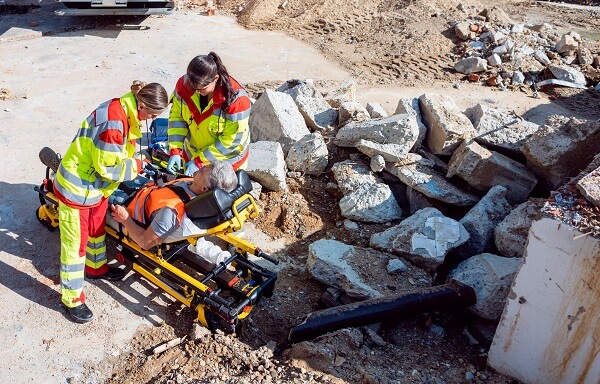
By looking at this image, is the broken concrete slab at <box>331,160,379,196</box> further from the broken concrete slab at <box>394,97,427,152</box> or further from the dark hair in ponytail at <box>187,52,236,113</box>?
the dark hair in ponytail at <box>187,52,236,113</box>

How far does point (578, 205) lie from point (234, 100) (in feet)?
9.26

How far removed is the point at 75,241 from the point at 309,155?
2803 millimetres

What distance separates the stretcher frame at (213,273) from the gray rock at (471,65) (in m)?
6.47

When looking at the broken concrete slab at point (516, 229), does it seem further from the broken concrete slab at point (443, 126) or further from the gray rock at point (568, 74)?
the gray rock at point (568, 74)

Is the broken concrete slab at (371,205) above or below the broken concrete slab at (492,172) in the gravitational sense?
below

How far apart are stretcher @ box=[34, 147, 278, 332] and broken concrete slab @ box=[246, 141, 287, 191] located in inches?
42.9

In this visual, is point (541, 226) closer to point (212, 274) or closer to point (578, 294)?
point (578, 294)

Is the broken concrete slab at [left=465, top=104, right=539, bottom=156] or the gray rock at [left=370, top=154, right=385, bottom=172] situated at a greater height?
the broken concrete slab at [left=465, top=104, right=539, bottom=156]

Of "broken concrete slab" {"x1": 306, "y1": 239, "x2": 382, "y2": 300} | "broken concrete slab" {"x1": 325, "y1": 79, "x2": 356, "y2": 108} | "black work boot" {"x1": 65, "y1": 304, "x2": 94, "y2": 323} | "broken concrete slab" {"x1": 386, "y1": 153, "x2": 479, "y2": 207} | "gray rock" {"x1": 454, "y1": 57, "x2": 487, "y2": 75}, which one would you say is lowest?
Answer: "black work boot" {"x1": 65, "y1": 304, "x2": 94, "y2": 323}

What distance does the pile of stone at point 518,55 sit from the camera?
9867 mm

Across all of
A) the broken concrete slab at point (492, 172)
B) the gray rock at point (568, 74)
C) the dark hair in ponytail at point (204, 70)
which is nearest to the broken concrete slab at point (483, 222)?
the broken concrete slab at point (492, 172)

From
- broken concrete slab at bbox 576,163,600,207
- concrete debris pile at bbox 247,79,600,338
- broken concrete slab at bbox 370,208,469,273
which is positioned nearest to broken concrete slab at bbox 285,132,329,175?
concrete debris pile at bbox 247,79,600,338

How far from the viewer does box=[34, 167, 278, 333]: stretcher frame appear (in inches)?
174

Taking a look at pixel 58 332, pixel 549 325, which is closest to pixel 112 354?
pixel 58 332
